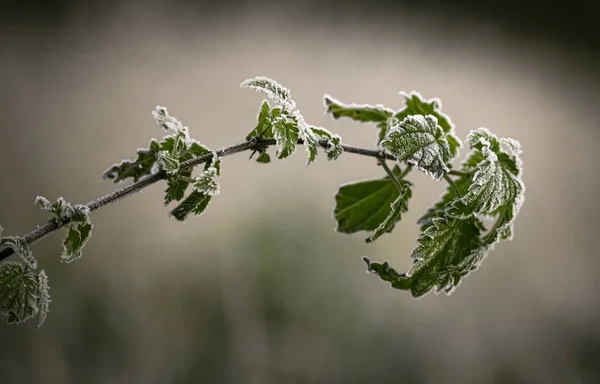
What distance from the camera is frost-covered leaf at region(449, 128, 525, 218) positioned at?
490mm

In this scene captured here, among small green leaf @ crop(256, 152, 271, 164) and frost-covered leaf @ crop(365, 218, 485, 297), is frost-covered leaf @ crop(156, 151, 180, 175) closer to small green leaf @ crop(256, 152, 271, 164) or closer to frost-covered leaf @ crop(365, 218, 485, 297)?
small green leaf @ crop(256, 152, 271, 164)

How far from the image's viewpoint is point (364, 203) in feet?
2.10

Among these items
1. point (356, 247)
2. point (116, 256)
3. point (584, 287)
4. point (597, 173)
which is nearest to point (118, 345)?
point (116, 256)

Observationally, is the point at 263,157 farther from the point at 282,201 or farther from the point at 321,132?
the point at 282,201

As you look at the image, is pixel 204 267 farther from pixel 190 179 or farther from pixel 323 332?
pixel 190 179

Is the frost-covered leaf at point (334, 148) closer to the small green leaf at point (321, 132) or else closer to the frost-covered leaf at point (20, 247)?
the small green leaf at point (321, 132)

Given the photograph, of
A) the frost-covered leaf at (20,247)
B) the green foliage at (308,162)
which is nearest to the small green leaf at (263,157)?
the green foliage at (308,162)

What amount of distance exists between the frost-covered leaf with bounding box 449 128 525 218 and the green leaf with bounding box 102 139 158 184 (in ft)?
0.94

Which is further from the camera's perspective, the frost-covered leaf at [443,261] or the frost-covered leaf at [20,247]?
the frost-covered leaf at [443,261]

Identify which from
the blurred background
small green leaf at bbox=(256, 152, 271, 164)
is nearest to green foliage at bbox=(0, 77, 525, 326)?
small green leaf at bbox=(256, 152, 271, 164)

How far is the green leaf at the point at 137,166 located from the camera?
1.77ft

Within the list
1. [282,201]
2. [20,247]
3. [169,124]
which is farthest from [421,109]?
[282,201]

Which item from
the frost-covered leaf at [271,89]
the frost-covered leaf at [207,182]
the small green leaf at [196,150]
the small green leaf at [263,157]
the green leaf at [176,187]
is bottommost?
the frost-covered leaf at [207,182]

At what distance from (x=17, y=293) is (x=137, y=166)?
17cm
